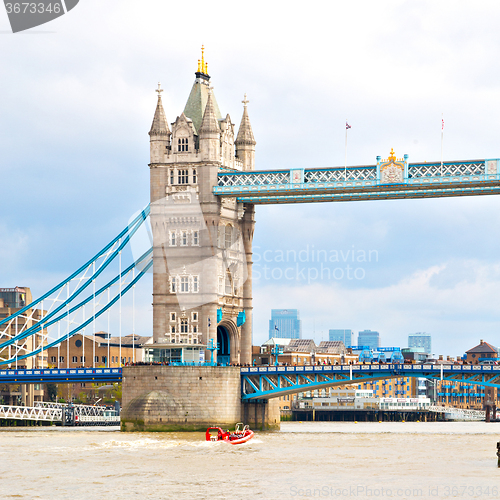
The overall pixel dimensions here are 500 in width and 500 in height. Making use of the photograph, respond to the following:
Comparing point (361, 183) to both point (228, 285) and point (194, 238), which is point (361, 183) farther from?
point (228, 285)

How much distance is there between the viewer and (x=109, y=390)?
179375 millimetres

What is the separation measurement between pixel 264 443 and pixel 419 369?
66.6 feet

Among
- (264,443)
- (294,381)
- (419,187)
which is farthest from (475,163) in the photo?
(264,443)

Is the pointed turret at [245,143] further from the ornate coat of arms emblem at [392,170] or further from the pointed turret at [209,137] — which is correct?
the ornate coat of arms emblem at [392,170]

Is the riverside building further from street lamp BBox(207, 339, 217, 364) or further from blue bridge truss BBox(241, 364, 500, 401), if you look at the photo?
blue bridge truss BBox(241, 364, 500, 401)

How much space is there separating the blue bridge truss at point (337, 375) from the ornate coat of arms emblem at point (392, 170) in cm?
1739

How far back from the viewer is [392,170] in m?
108

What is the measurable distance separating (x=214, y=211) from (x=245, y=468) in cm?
4422

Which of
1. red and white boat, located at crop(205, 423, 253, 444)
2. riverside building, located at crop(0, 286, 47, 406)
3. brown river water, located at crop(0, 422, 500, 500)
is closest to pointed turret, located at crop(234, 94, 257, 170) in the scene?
brown river water, located at crop(0, 422, 500, 500)

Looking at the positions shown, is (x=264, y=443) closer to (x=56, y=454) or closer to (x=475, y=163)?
(x=56, y=454)

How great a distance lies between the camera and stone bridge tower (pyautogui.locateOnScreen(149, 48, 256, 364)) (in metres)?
112

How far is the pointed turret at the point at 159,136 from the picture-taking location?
115m

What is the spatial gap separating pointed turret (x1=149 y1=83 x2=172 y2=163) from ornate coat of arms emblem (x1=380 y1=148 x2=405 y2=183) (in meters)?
22.4

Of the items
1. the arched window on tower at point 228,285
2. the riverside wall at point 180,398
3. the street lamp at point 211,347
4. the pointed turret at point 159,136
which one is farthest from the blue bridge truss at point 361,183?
the riverside wall at point 180,398
